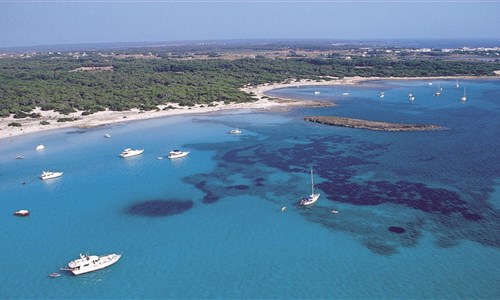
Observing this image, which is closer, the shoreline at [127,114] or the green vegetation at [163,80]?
the shoreline at [127,114]

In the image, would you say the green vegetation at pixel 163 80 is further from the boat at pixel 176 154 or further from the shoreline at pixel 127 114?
the boat at pixel 176 154

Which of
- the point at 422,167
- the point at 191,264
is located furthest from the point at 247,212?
the point at 422,167

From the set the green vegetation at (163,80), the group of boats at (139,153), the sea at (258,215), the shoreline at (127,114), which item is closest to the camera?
the sea at (258,215)

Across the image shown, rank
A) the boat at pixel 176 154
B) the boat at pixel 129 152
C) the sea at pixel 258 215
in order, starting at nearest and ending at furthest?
the sea at pixel 258 215
the boat at pixel 176 154
the boat at pixel 129 152

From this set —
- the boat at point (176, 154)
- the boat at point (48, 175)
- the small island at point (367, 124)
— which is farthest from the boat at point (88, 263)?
the small island at point (367, 124)

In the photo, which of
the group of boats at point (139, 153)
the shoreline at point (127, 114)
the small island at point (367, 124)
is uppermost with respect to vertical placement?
the shoreline at point (127, 114)

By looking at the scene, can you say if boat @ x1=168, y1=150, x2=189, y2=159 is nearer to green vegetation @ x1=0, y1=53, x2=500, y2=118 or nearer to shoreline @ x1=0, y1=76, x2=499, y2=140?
shoreline @ x1=0, y1=76, x2=499, y2=140

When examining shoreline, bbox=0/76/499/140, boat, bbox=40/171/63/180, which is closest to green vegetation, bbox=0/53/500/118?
shoreline, bbox=0/76/499/140

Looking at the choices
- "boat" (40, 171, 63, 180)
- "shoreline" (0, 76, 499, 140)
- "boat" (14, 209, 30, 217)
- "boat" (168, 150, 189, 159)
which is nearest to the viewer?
"boat" (14, 209, 30, 217)
